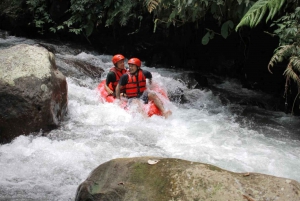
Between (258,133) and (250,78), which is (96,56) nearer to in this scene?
(250,78)

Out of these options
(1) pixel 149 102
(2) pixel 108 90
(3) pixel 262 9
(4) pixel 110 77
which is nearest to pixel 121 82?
(2) pixel 108 90

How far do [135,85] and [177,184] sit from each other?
13.3ft

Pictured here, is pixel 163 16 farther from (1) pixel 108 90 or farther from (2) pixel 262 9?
(2) pixel 262 9

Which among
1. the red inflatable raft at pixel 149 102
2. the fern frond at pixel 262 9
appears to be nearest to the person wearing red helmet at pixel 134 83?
the red inflatable raft at pixel 149 102

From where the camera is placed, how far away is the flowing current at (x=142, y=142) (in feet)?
12.3

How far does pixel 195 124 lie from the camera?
221 inches

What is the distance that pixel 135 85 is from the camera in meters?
6.39

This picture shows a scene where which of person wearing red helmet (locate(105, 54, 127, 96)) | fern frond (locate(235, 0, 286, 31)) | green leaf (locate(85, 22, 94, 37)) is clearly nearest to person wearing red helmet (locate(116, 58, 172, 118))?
person wearing red helmet (locate(105, 54, 127, 96))

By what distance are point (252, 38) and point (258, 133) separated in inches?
108

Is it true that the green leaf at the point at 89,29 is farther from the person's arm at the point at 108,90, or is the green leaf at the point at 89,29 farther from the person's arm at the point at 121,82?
the person's arm at the point at 121,82

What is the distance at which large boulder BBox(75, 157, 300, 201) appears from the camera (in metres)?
2.38

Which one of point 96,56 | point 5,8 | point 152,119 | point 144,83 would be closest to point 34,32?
point 5,8

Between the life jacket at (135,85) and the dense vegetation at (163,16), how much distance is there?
108 centimetres

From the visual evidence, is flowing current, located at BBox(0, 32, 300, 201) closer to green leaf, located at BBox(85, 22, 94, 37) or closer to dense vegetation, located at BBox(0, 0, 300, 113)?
dense vegetation, located at BBox(0, 0, 300, 113)
